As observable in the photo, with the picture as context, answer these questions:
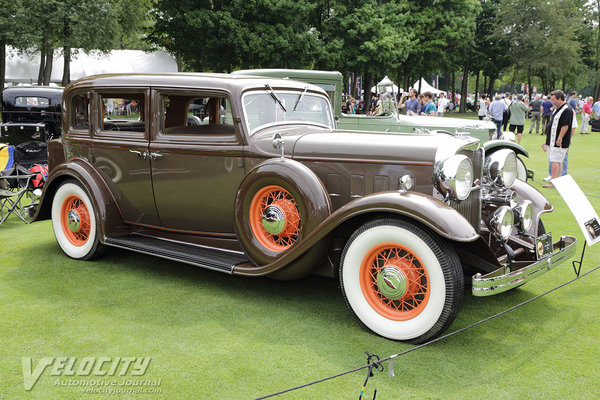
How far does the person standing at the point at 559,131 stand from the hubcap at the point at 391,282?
6.79 meters

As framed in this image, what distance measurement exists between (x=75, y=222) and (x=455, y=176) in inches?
145

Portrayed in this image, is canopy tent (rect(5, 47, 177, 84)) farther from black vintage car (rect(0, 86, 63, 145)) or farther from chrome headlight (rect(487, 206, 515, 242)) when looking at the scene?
chrome headlight (rect(487, 206, 515, 242))

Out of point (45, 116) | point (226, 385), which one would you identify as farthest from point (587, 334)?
point (45, 116)

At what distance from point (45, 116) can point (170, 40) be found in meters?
14.4

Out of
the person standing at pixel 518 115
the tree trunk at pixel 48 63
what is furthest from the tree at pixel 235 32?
the person standing at pixel 518 115

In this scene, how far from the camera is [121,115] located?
5.30 m

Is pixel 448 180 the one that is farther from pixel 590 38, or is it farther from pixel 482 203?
pixel 590 38

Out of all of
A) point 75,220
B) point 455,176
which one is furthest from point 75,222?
point 455,176

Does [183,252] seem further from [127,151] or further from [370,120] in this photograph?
[370,120]

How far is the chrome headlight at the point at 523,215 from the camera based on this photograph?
4.04m

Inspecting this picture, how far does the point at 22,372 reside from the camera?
3.04 metres

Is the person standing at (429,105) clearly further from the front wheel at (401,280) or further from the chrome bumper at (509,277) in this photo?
the front wheel at (401,280)

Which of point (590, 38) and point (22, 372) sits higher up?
point (590, 38)

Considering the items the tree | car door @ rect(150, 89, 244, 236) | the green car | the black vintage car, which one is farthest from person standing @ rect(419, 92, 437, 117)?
car door @ rect(150, 89, 244, 236)
